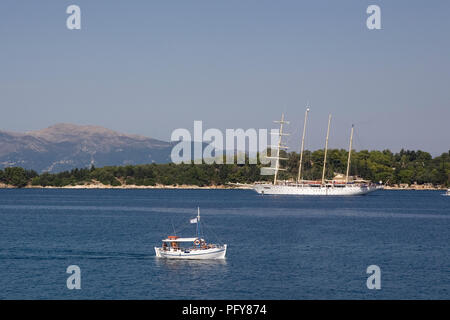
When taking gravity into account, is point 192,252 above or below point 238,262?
above

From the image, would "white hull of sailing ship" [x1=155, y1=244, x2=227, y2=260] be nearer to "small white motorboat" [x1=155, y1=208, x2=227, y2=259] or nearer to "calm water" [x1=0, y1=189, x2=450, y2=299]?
"small white motorboat" [x1=155, y1=208, x2=227, y2=259]

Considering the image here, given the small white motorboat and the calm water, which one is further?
the small white motorboat

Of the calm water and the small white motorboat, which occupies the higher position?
the small white motorboat

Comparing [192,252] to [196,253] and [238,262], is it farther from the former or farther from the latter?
[238,262]

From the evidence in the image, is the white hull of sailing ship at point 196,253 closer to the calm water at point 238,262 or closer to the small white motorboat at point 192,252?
the small white motorboat at point 192,252

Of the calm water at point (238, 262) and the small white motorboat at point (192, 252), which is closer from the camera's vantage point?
the calm water at point (238, 262)

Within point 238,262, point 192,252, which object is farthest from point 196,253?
point 238,262

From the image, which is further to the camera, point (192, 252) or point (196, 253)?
point (196, 253)

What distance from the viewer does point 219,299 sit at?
4853 centimetres

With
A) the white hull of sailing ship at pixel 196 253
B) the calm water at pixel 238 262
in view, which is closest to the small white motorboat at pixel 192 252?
the white hull of sailing ship at pixel 196 253

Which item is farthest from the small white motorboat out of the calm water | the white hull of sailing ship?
the calm water
